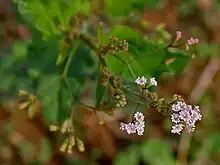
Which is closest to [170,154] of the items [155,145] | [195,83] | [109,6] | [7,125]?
[155,145]

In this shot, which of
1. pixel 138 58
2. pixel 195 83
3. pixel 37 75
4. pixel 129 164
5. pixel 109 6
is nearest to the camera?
pixel 138 58

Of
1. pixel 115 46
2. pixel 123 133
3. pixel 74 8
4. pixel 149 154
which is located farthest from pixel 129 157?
pixel 115 46

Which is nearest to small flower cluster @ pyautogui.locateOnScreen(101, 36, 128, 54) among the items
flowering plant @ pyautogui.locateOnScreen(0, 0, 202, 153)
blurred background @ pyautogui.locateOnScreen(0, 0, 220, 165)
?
flowering plant @ pyautogui.locateOnScreen(0, 0, 202, 153)

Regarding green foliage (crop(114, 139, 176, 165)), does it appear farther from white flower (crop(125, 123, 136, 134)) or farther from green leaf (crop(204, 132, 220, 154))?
white flower (crop(125, 123, 136, 134))

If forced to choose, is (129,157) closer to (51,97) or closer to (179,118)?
(51,97)

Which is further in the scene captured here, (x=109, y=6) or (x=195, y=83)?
(x=195, y=83)

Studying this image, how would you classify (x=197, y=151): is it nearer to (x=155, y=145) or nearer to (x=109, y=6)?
(x=155, y=145)

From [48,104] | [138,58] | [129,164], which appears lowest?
[129,164]

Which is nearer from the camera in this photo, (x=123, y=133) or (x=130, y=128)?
(x=130, y=128)
